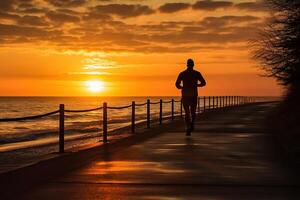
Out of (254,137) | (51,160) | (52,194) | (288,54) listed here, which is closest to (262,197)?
(52,194)

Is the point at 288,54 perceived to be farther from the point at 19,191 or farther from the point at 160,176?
the point at 19,191

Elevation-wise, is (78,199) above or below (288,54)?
below

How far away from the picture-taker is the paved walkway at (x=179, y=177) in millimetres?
8203

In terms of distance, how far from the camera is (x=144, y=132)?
765 inches

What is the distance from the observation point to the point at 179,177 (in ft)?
31.9

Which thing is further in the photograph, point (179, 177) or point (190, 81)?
point (190, 81)

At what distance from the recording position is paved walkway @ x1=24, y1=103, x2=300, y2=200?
820 centimetres

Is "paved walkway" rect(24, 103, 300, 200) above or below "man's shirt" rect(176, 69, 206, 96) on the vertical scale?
below

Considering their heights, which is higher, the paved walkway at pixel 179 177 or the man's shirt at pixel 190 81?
the man's shirt at pixel 190 81

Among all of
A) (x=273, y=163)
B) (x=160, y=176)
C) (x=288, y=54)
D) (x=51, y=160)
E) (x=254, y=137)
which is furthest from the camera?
(x=288, y=54)

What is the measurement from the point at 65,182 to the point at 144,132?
10283mm

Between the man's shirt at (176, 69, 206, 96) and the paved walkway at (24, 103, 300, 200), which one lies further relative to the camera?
the man's shirt at (176, 69, 206, 96)

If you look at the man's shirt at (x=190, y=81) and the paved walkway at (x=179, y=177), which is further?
the man's shirt at (x=190, y=81)

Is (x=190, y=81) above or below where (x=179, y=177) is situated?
above
